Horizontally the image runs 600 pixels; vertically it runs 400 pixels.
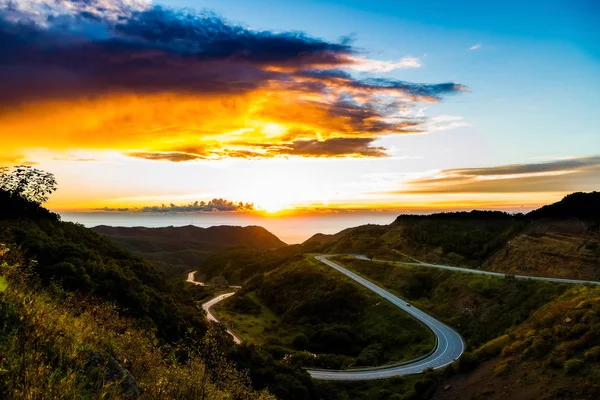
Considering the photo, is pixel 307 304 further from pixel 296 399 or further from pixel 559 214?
pixel 559 214

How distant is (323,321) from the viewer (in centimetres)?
8469

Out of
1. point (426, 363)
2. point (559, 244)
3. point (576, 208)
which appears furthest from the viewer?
point (576, 208)

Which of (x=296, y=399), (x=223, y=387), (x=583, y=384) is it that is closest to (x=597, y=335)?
(x=583, y=384)

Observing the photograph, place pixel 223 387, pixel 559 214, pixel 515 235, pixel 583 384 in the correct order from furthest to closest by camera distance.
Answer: pixel 515 235
pixel 559 214
pixel 583 384
pixel 223 387

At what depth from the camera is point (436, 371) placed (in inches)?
1778

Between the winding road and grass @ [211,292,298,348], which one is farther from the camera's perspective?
grass @ [211,292,298,348]

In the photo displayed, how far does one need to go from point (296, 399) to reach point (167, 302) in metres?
19.7

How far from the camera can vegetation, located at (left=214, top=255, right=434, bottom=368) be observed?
197ft

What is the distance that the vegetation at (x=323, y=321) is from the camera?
6012 centimetres

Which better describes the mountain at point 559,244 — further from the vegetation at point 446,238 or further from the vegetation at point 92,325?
the vegetation at point 92,325

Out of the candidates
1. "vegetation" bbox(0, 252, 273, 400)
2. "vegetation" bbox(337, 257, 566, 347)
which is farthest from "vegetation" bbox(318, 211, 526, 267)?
"vegetation" bbox(0, 252, 273, 400)

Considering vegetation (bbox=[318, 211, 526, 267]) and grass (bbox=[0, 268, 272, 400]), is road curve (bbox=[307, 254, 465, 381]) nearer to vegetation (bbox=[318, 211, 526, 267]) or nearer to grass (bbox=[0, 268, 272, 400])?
vegetation (bbox=[318, 211, 526, 267])

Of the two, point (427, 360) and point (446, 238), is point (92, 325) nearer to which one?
point (427, 360)

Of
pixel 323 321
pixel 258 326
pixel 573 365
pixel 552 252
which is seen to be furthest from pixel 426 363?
pixel 258 326
